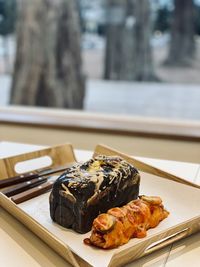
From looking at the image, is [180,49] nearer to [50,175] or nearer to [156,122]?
[156,122]

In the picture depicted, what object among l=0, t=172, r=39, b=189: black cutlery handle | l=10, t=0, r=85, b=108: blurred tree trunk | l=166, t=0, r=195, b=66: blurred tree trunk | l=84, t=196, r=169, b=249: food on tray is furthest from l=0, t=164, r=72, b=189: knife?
l=10, t=0, r=85, b=108: blurred tree trunk

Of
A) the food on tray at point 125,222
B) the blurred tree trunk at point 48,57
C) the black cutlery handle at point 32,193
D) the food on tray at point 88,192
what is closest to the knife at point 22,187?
the black cutlery handle at point 32,193

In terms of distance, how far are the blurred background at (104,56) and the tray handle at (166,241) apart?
62.3 inches

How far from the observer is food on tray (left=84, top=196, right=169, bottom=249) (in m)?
0.72

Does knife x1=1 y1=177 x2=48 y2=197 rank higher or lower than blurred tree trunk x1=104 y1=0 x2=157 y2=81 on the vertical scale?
lower

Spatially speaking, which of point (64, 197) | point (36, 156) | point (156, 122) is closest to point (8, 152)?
point (36, 156)

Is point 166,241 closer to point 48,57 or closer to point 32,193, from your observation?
point 32,193

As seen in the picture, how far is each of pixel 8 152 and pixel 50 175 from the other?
1.20ft

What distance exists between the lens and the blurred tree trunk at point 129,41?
2.28 metres

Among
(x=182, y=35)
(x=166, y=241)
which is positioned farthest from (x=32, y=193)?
(x=182, y=35)

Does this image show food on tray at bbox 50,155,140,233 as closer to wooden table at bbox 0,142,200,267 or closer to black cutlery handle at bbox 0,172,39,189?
wooden table at bbox 0,142,200,267

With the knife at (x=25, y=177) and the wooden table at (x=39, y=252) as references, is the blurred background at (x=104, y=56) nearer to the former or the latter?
the knife at (x=25, y=177)

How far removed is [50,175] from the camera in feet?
3.41

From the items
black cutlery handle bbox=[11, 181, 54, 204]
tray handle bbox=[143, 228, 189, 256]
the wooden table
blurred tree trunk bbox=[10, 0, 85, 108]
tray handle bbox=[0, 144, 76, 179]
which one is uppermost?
blurred tree trunk bbox=[10, 0, 85, 108]
